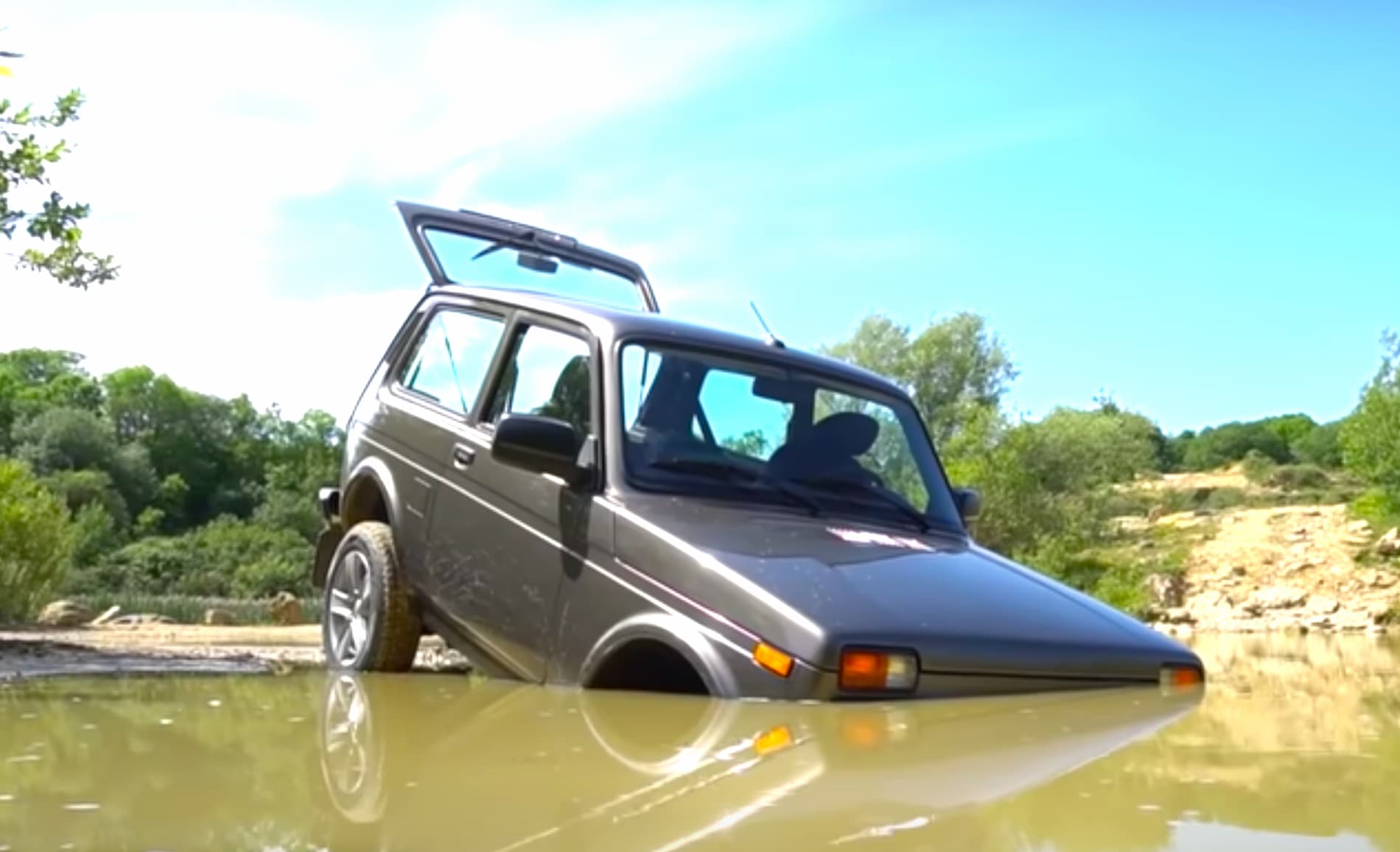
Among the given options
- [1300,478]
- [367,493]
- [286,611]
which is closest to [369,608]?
[367,493]

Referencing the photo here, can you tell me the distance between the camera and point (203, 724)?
3695 mm

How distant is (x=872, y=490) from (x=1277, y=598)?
2413cm

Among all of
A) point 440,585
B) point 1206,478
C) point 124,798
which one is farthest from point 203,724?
point 1206,478

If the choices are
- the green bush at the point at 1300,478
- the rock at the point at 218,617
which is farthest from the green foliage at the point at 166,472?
the green bush at the point at 1300,478

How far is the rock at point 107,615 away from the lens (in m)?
21.1

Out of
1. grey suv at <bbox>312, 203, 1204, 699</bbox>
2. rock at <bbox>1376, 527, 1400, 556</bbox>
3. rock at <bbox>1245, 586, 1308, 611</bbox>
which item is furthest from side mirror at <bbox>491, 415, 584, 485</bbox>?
rock at <bbox>1376, 527, 1400, 556</bbox>

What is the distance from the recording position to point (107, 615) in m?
23.8

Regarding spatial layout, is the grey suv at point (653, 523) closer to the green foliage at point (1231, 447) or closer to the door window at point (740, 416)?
the door window at point (740, 416)

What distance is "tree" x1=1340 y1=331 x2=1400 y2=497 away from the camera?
3102cm

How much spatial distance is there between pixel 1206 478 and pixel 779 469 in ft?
167

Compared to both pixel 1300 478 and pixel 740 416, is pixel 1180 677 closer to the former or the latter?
pixel 740 416

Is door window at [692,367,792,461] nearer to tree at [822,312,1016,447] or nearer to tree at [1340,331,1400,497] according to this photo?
tree at [1340,331,1400,497]

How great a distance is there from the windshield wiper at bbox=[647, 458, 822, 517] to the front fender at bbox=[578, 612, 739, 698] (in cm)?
70

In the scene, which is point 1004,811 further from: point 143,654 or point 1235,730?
point 143,654
